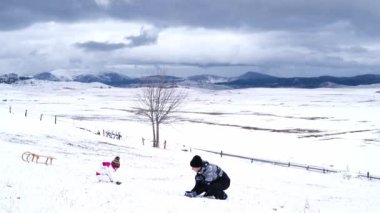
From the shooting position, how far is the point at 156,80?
2176 inches

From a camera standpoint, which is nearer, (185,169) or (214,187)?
(214,187)

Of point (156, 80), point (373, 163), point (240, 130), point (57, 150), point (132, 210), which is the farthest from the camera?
point (240, 130)

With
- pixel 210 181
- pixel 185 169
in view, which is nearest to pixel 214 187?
pixel 210 181

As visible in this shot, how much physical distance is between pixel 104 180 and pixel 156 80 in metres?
39.7

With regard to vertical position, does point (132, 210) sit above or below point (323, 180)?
above

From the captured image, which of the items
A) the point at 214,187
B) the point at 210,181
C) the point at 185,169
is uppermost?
the point at 210,181

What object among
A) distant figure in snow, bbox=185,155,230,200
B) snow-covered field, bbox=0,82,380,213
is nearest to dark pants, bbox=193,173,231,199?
distant figure in snow, bbox=185,155,230,200

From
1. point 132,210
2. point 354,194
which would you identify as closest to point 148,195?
point 132,210

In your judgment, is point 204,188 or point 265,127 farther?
point 265,127

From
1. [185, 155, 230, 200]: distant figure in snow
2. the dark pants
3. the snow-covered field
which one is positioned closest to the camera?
the snow-covered field

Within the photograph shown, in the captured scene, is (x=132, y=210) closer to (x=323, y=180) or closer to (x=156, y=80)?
(x=323, y=180)

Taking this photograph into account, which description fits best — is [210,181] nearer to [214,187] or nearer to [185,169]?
[214,187]

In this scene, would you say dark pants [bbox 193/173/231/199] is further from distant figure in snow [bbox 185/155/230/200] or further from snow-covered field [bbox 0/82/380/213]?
snow-covered field [bbox 0/82/380/213]

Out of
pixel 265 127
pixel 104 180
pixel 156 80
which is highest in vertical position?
pixel 156 80
